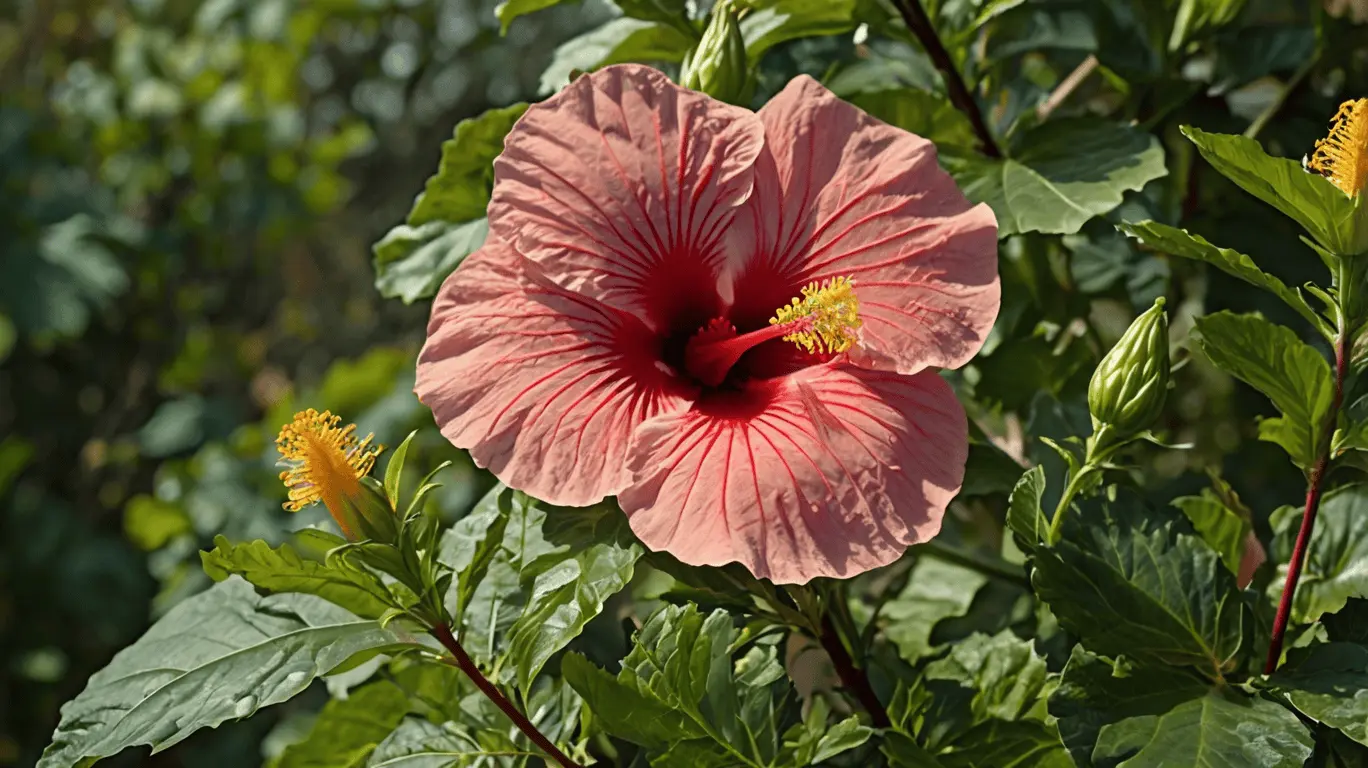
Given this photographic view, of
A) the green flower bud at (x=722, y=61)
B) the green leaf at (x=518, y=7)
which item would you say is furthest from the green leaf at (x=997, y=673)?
A: the green leaf at (x=518, y=7)

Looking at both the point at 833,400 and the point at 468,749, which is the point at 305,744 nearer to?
the point at 468,749

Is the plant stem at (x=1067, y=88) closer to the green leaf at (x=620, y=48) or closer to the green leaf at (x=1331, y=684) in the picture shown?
the green leaf at (x=620, y=48)

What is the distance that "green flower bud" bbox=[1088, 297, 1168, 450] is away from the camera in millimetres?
790

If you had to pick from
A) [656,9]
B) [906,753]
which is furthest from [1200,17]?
[906,753]

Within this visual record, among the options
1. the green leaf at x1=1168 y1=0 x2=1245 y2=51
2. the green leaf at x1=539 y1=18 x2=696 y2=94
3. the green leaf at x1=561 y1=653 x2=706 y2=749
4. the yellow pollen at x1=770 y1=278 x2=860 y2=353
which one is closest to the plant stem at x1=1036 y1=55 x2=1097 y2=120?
the green leaf at x1=1168 y1=0 x2=1245 y2=51

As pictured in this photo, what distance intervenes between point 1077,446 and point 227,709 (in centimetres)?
64

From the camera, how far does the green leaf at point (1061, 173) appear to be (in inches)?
35.9

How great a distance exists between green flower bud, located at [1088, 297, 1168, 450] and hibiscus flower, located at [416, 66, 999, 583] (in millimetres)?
85

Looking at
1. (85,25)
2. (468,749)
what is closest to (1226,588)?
(468,749)

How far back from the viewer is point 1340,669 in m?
0.76

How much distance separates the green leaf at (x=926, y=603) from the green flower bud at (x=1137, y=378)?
317mm

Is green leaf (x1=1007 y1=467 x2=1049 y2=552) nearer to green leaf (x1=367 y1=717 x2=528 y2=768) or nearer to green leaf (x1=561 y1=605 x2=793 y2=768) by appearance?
green leaf (x1=561 y1=605 x2=793 y2=768)

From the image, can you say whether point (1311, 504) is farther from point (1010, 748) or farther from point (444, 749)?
point (444, 749)

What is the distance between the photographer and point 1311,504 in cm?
79
